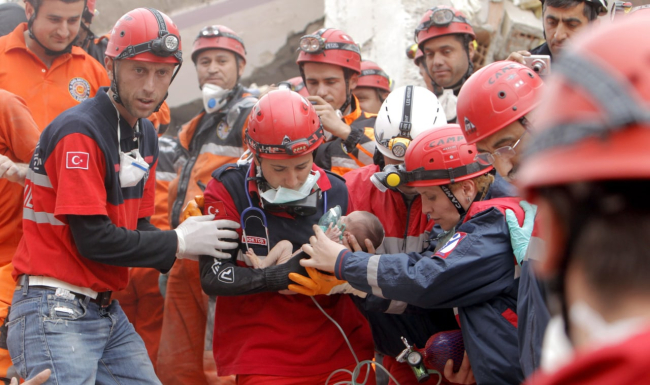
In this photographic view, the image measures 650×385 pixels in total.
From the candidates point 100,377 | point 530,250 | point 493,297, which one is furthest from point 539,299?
point 100,377

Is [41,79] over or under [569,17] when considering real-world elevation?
under

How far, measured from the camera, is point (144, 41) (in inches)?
143

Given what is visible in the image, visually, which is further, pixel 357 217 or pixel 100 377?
pixel 357 217

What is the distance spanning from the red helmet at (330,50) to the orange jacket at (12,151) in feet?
6.71

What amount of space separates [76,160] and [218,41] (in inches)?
113

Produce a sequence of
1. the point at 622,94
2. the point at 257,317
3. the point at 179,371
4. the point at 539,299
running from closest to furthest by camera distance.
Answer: the point at 622,94
the point at 539,299
the point at 257,317
the point at 179,371

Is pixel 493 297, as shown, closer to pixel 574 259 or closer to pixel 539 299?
pixel 539 299

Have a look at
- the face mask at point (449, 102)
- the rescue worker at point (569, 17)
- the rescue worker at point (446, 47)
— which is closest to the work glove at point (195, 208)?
the rescue worker at point (569, 17)

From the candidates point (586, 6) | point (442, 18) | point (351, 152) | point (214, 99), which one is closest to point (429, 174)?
point (351, 152)

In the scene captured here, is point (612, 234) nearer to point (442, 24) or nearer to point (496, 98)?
point (496, 98)

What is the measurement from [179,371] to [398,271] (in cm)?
229

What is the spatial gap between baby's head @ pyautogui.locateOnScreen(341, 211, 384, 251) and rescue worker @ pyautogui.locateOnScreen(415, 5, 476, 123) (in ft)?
6.61

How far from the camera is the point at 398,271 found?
10.1 ft

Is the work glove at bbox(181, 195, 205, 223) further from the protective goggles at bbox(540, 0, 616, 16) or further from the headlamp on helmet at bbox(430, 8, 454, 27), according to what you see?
the protective goggles at bbox(540, 0, 616, 16)
